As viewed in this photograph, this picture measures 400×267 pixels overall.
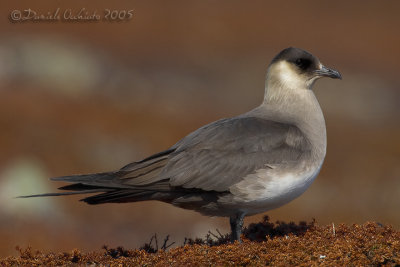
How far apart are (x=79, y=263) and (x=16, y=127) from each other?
1207 centimetres

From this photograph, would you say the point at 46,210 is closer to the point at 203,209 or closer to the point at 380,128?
the point at 203,209

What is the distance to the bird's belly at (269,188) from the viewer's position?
277 inches

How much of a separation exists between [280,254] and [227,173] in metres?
1.51

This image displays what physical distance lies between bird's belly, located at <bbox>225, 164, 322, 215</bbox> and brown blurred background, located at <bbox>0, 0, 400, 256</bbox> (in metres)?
6.49

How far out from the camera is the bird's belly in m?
7.02

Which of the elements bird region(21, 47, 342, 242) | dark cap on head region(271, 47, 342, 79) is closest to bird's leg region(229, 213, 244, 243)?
bird region(21, 47, 342, 242)

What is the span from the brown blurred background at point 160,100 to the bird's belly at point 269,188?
649 cm

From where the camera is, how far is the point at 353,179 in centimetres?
1808

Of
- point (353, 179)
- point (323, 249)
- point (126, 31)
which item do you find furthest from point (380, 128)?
point (323, 249)

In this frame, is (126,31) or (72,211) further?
(126,31)

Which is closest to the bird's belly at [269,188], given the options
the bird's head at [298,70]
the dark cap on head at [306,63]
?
the bird's head at [298,70]

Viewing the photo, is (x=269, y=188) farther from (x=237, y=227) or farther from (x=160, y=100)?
(x=160, y=100)

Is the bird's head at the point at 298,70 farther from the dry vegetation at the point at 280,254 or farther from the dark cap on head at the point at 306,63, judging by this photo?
the dry vegetation at the point at 280,254

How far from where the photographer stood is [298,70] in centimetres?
830
